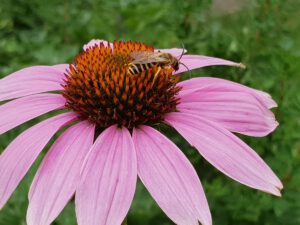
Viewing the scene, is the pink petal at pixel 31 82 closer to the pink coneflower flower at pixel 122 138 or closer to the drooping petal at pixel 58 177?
the pink coneflower flower at pixel 122 138

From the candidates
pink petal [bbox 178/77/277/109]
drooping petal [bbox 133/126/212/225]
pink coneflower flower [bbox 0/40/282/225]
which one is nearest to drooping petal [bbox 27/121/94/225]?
pink coneflower flower [bbox 0/40/282/225]

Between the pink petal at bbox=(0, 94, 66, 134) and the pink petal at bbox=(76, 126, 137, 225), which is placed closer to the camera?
the pink petal at bbox=(76, 126, 137, 225)

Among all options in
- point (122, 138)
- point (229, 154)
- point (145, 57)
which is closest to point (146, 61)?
point (145, 57)

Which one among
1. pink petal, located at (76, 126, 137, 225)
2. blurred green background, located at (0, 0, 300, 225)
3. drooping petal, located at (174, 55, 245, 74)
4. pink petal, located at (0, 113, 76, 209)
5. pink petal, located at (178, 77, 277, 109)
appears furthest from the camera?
blurred green background, located at (0, 0, 300, 225)

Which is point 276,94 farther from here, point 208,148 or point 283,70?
point 208,148

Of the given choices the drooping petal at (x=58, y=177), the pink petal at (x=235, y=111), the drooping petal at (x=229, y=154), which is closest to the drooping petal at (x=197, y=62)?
the pink petal at (x=235, y=111)

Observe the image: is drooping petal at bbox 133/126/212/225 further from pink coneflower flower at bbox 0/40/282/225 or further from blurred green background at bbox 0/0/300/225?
blurred green background at bbox 0/0/300/225
